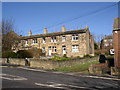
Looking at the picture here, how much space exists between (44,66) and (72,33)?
710 inches

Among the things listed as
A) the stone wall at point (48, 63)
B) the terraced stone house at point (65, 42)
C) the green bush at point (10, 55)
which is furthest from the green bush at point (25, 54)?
the terraced stone house at point (65, 42)

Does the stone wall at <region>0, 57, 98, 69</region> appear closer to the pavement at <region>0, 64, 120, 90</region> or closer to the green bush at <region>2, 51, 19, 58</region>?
the green bush at <region>2, 51, 19, 58</region>

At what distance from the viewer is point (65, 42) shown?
42.0m

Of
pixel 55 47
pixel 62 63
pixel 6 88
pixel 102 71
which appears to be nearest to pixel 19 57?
pixel 62 63

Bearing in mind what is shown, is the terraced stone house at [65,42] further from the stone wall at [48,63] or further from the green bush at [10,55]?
the stone wall at [48,63]

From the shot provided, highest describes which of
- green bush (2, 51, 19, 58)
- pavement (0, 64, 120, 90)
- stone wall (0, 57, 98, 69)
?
green bush (2, 51, 19, 58)

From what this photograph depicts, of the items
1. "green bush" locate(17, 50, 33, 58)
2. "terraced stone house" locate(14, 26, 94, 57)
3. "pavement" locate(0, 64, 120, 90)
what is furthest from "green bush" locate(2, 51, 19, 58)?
"pavement" locate(0, 64, 120, 90)

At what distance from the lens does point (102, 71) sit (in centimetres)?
1922

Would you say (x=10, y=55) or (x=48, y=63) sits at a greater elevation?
(x=10, y=55)

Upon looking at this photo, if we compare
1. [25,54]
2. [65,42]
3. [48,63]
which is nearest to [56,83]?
[48,63]

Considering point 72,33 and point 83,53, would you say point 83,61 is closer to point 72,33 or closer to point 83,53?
point 83,53

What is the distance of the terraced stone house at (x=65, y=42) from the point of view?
40.2 metres

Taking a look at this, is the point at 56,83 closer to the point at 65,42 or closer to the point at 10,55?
the point at 10,55

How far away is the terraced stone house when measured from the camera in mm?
40188
